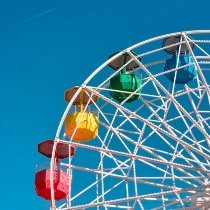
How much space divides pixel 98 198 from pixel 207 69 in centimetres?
567

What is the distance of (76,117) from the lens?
1700 centimetres

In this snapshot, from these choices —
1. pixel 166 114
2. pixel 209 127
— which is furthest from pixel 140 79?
pixel 209 127

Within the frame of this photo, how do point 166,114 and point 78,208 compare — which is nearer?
point 78,208

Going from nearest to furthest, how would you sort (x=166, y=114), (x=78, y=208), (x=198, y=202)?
(x=78, y=208) < (x=198, y=202) < (x=166, y=114)

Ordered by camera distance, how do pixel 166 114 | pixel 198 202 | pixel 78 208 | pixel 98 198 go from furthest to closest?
pixel 166 114, pixel 98 198, pixel 198 202, pixel 78 208

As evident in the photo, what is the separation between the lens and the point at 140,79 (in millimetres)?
17844

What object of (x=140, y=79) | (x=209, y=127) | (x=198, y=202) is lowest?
(x=198, y=202)

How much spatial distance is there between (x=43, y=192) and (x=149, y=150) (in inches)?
144

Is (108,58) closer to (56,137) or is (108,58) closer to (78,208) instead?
(56,137)

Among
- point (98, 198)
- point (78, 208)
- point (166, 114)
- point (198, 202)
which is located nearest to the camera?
point (78, 208)

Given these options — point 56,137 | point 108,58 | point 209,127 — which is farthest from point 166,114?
point 56,137

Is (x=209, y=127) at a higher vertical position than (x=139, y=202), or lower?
higher

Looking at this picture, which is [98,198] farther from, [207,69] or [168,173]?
[207,69]

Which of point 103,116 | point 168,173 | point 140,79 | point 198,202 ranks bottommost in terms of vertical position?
point 198,202
